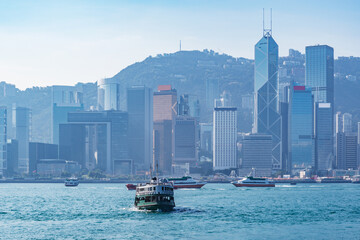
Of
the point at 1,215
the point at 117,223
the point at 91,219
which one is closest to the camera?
the point at 117,223

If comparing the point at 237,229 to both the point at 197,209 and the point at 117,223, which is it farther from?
the point at 197,209

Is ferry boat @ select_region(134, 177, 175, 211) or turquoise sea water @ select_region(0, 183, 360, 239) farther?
ferry boat @ select_region(134, 177, 175, 211)

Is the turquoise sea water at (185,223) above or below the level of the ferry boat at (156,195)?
below

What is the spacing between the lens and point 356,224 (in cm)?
10719

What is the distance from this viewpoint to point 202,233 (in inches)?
3688

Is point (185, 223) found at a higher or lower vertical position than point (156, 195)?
lower

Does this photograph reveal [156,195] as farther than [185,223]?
Yes

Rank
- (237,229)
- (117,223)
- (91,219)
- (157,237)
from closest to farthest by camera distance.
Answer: (157,237) → (237,229) → (117,223) → (91,219)

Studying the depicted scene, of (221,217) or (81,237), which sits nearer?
(81,237)

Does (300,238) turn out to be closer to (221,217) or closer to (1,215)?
(221,217)

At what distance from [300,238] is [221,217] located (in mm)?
26350

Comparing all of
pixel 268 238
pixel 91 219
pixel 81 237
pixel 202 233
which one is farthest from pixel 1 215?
pixel 268 238

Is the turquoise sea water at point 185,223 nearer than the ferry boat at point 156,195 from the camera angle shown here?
Yes

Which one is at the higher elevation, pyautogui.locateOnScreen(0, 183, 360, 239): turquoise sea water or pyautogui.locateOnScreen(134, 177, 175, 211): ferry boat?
pyautogui.locateOnScreen(134, 177, 175, 211): ferry boat
